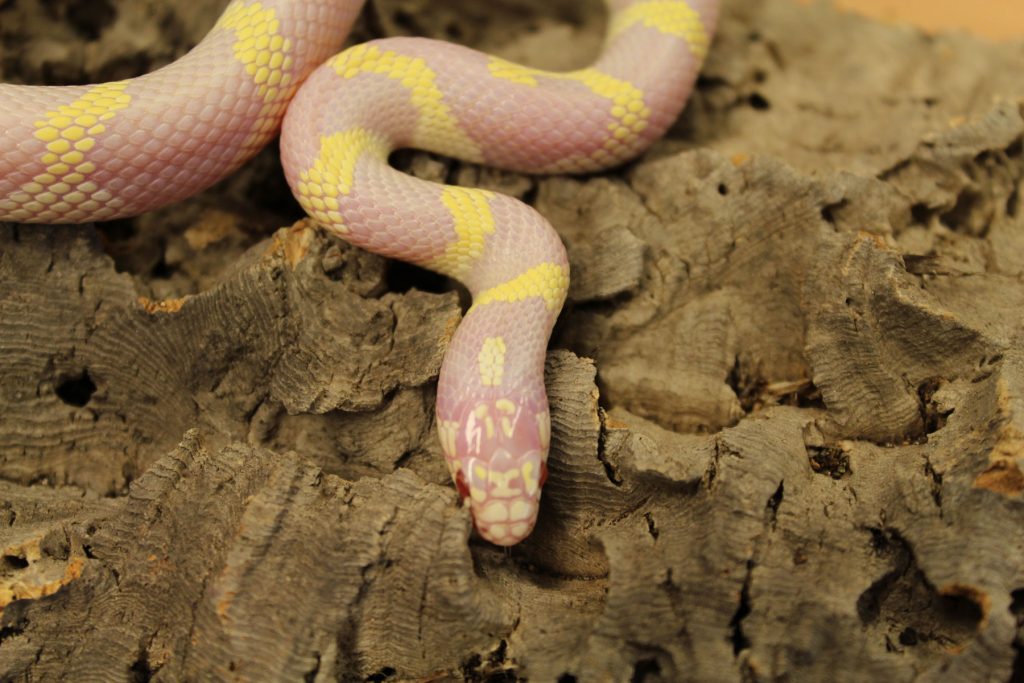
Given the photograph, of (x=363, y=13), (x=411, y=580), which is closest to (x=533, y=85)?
(x=363, y=13)

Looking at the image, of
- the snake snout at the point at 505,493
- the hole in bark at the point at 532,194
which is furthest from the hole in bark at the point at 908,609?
the hole in bark at the point at 532,194

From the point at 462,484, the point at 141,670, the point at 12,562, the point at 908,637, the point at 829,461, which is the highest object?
the point at 829,461

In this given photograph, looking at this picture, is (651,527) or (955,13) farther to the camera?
(955,13)

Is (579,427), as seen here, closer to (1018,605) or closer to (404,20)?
(1018,605)

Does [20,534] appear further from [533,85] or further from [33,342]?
[533,85]

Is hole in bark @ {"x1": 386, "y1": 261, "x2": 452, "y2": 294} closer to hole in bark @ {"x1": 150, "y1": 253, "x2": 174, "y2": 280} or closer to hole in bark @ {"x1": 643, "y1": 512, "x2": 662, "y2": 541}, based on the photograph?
hole in bark @ {"x1": 150, "y1": 253, "x2": 174, "y2": 280}

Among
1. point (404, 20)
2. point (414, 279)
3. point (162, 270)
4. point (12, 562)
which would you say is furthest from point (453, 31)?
point (12, 562)

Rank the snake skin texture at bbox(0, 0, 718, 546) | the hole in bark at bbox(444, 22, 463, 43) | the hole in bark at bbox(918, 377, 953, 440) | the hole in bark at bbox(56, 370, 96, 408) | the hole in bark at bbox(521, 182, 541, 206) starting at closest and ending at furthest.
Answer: the hole in bark at bbox(918, 377, 953, 440)
the snake skin texture at bbox(0, 0, 718, 546)
the hole in bark at bbox(56, 370, 96, 408)
the hole in bark at bbox(521, 182, 541, 206)
the hole in bark at bbox(444, 22, 463, 43)

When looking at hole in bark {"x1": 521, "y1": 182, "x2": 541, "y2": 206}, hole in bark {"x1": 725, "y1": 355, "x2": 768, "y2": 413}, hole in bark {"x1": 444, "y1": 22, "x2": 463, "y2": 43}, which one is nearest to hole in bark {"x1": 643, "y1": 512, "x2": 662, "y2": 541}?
hole in bark {"x1": 725, "y1": 355, "x2": 768, "y2": 413}
